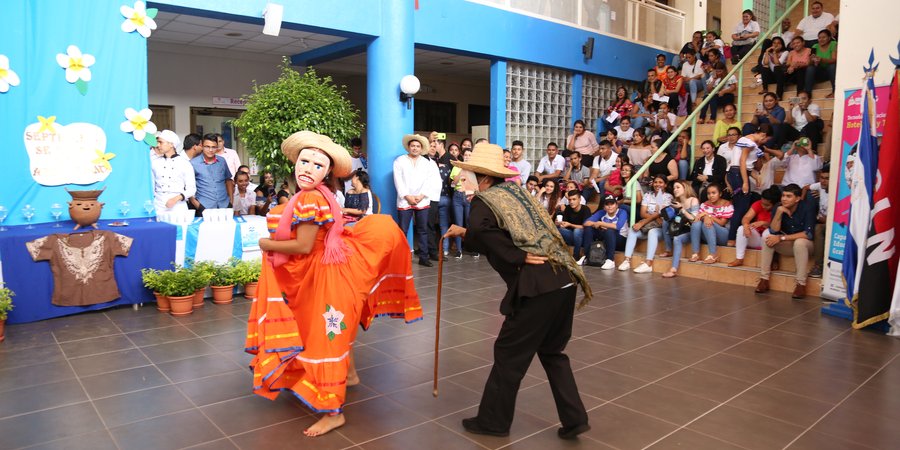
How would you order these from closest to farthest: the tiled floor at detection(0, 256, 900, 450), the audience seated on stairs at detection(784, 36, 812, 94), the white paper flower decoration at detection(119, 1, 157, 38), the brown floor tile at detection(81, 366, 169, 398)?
the tiled floor at detection(0, 256, 900, 450) < the brown floor tile at detection(81, 366, 169, 398) < the white paper flower decoration at detection(119, 1, 157, 38) < the audience seated on stairs at detection(784, 36, 812, 94)

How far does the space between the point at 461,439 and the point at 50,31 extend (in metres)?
5.30

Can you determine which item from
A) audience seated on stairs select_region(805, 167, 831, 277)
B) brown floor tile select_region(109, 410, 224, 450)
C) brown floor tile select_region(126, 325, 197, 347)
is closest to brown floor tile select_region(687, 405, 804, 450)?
brown floor tile select_region(109, 410, 224, 450)

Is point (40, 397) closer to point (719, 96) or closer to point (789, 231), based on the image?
point (789, 231)

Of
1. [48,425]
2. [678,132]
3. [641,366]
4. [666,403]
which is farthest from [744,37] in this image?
[48,425]

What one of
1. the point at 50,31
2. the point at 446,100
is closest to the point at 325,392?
the point at 50,31

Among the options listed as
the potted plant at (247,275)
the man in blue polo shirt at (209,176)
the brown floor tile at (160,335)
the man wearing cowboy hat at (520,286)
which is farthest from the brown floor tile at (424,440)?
the man in blue polo shirt at (209,176)

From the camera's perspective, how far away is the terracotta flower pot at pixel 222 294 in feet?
19.9

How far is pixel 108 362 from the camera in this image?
172 inches

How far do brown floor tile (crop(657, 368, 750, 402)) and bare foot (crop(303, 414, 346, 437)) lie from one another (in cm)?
201

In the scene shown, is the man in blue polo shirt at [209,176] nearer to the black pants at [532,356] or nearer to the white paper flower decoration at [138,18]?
the white paper flower decoration at [138,18]

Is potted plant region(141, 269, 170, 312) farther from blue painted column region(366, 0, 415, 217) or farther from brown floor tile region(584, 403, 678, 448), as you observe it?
brown floor tile region(584, 403, 678, 448)

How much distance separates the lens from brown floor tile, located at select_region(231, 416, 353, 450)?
311cm

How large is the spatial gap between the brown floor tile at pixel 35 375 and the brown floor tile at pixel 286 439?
5.27 feet

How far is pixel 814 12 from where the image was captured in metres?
10.2
